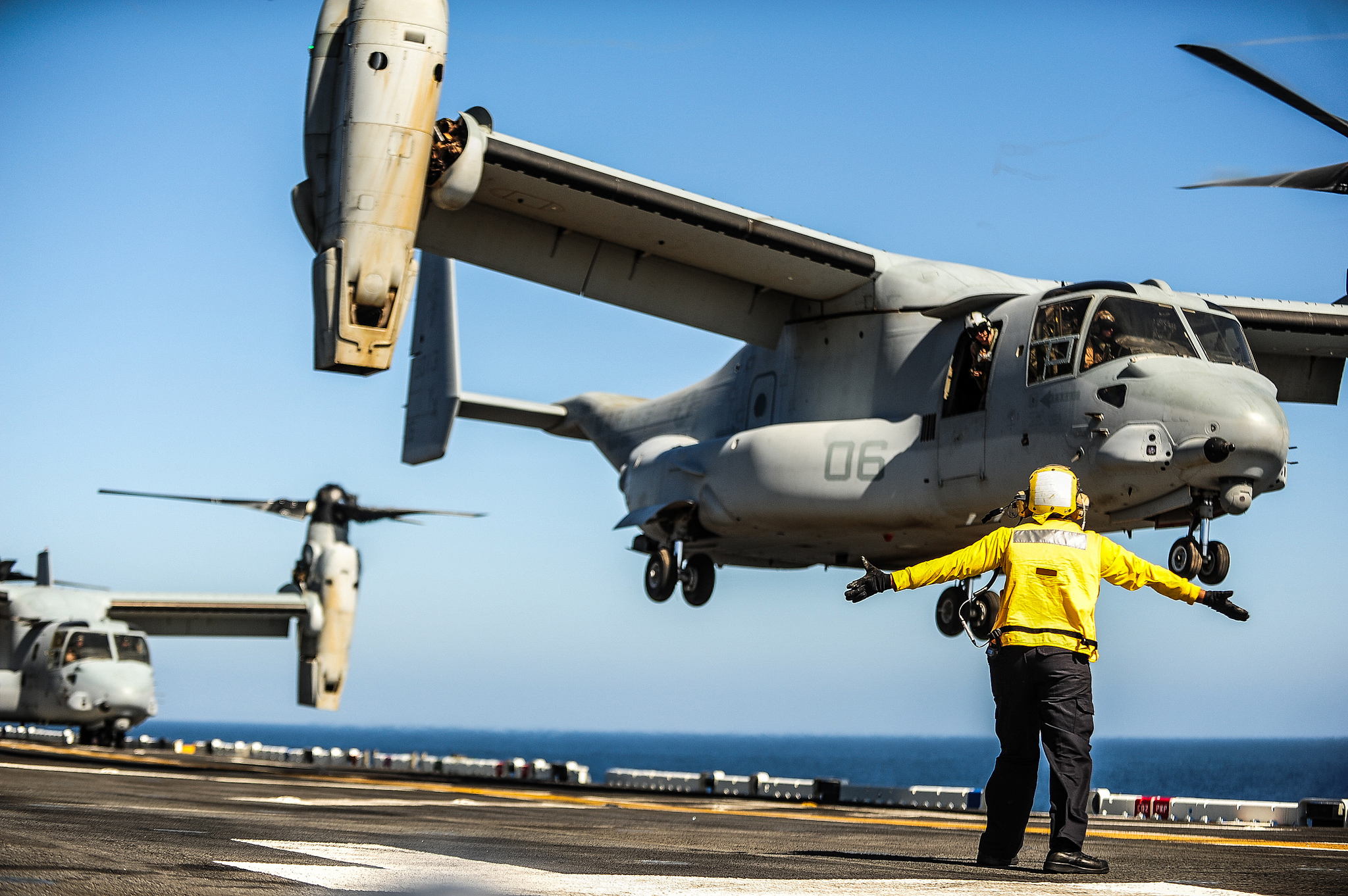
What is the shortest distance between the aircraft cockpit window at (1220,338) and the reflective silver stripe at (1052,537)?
966cm

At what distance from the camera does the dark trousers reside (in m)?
6.94

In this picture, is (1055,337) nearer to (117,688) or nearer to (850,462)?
(850,462)

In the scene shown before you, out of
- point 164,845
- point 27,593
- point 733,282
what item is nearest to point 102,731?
point 27,593

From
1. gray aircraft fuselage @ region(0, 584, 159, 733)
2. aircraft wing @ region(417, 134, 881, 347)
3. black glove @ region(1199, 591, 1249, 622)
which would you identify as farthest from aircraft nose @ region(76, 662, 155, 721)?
black glove @ region(1199, 591, 1249, 622)

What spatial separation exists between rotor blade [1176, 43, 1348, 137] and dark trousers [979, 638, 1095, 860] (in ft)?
41.0

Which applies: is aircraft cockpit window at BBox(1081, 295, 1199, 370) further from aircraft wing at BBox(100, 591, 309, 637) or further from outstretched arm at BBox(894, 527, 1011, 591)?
aircraft wing at BBox(100, 591, 309, 637)

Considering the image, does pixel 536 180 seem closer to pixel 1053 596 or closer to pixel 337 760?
pixel 1053 596

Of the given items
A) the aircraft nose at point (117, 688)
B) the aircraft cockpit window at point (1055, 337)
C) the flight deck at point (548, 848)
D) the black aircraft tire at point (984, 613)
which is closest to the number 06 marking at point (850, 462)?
the black aircraft tire at point (984, 613)

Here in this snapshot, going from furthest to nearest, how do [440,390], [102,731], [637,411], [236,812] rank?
[102,731]
[440,390]
[637,411]
[236,812]

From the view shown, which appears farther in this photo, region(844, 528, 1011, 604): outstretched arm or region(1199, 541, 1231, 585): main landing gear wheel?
region(1199, 541, 1231, 585): main landing gear wheel

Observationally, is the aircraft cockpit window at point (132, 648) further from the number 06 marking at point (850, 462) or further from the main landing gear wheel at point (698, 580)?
the number 06 marking at point (850, 462)

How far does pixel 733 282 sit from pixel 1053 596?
14.4 m

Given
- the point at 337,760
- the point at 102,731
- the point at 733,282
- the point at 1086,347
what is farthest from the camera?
the point at 337,760

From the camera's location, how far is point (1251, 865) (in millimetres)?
7805
